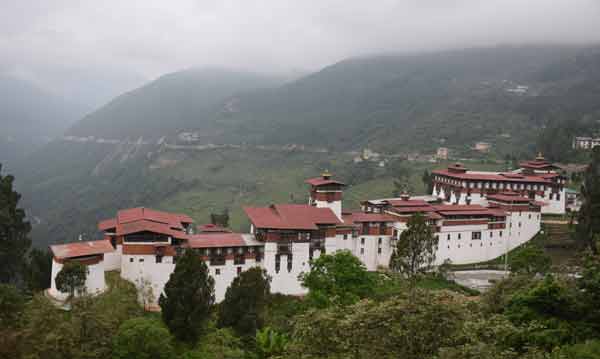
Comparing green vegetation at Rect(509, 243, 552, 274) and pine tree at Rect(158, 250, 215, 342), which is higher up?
green vegetation at Rect(509, 243, 552, 274)

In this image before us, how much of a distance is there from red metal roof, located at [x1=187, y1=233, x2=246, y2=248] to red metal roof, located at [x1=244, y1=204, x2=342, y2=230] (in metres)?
2.04

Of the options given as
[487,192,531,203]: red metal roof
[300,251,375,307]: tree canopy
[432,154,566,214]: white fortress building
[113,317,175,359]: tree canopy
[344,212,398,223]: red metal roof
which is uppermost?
[432,154,566,214]: white fortress building

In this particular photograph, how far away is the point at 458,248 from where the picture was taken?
5291cm

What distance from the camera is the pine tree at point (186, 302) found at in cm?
3106

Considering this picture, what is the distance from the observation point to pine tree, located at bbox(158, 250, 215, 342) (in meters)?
31.1

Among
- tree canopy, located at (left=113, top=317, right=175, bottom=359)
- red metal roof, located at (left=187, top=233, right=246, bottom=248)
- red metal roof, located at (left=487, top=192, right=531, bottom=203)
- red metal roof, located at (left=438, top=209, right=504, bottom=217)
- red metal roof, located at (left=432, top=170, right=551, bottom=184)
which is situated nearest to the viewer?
tree canopy, located at (left=113, top=317, right=175, bottom=359)

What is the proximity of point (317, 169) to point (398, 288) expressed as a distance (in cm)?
9828

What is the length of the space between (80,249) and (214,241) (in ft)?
33.1

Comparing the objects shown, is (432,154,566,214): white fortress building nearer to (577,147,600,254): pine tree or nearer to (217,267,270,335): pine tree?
(577,147,600,254): pine tree

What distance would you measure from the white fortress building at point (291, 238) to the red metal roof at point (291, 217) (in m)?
A: 0.09

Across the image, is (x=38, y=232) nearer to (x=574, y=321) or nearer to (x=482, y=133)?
(x=482, y=133)

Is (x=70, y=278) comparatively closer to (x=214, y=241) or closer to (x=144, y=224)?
(x=144, y=224)

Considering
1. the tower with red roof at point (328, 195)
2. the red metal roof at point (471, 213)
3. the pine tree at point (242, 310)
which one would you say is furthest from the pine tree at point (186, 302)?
the red metal roof at point (471, 213)

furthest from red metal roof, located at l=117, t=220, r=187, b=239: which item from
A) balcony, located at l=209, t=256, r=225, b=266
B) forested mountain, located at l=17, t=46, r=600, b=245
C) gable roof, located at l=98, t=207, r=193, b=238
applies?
forested mountain, located at l=17, t=46, r=600, b=245
